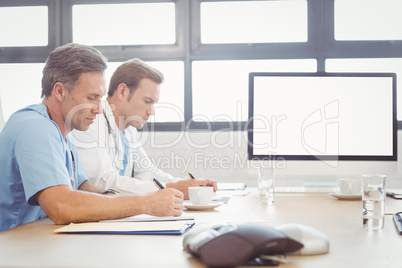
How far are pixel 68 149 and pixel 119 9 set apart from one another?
251 centimetres

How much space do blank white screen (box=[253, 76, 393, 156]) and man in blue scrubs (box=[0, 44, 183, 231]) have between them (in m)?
0.71

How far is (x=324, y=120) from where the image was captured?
78.7 inches

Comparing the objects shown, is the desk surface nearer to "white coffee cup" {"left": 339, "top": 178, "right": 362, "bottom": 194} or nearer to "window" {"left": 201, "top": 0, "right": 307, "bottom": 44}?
"white coffee cup" {"left": 339, "top": 178, "right": 362, "bottom": 194}

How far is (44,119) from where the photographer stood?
1.37 meters

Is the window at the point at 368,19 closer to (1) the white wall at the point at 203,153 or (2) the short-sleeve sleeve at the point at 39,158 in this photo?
(1) the white wall at the point at 203,153

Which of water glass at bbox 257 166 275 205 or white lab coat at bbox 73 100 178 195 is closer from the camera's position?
water glass at bbox 257 166 275 205

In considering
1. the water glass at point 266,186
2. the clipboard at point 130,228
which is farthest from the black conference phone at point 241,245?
the water glass at point 266,186

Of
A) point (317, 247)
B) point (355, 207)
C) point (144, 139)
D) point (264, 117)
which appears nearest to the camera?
point (317, 247)

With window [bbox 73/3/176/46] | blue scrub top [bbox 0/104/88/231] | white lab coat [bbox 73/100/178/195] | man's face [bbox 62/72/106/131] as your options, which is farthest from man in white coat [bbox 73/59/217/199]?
window [bbox 73/3/176/46]

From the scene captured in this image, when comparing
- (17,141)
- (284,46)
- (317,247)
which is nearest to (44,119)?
(17,141)

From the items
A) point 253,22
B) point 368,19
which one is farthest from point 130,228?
point 368,19

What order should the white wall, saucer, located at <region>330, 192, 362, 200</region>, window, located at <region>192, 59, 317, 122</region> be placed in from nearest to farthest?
1. saucer, located at <region>330, 192, 362, 200</region>
2. the white wall
3. window, located at <region>192, 59, 317, 122</region>

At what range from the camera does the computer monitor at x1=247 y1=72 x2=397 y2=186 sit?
1978 millimetres

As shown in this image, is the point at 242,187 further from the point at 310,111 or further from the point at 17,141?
the point at 17,141
